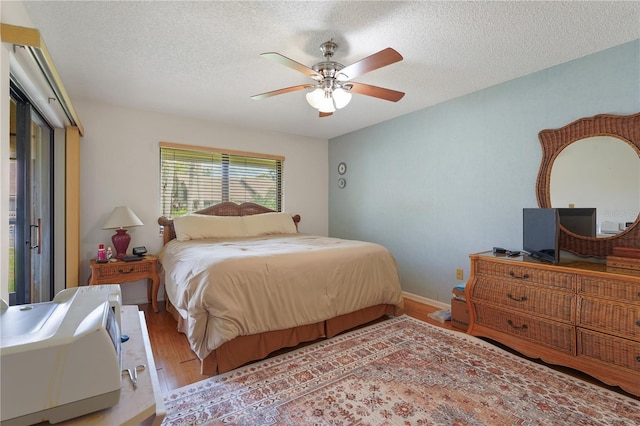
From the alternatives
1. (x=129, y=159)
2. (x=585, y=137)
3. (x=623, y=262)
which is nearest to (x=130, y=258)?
(x=129, y=159)

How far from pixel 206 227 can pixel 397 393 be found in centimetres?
270

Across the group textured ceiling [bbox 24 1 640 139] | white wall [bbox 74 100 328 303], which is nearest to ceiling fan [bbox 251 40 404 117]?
textured ceiling [bbox 24 1 640 139]

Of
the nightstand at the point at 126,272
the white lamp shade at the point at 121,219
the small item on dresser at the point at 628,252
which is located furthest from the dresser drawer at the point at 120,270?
the small item on dresser at the point at 628,252

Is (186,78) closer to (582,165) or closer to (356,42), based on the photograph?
(356,42)

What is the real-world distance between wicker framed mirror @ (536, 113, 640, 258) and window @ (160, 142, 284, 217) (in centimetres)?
326

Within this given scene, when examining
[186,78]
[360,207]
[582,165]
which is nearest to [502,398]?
[582,165]

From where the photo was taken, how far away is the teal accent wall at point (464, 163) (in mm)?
2369

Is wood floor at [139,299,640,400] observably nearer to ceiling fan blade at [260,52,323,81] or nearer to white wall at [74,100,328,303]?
white wall at [74,100,328,303]

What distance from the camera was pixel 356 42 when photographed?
214cm

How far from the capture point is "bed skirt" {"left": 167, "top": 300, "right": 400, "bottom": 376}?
2.03 m

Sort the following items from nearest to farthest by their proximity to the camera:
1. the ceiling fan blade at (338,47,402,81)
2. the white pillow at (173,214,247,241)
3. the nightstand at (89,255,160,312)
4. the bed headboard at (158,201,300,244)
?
the ceiling fan blade at (338,47,402,81) < the nightstand at (89,255,160,312) < the white pillow at (173,214,247,241) < the bed headboard at (158,201,300,244)

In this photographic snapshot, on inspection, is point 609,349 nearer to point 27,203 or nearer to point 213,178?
point 27,203

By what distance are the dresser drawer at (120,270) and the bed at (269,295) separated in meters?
0.23

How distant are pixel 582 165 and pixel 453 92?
1309 millimetres
